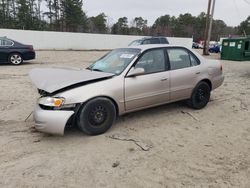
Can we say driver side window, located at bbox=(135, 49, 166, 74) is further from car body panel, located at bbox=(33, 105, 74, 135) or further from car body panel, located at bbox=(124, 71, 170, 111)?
car body panel, located at bbox=(33, 105, 74, 135)

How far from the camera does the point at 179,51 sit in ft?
17.2

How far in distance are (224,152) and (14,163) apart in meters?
2.92

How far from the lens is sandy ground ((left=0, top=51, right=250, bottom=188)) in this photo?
9.57ft

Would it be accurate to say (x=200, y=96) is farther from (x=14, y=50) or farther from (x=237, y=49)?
(x=237, y=49)

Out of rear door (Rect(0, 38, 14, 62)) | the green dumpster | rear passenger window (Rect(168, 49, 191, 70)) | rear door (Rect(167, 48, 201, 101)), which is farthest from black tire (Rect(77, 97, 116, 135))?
the green dumpster

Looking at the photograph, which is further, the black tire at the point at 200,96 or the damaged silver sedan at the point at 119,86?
the black tire at the point at 200,96

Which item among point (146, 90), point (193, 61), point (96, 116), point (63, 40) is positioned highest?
point (63, 40)

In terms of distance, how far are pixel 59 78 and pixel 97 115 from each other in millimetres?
872

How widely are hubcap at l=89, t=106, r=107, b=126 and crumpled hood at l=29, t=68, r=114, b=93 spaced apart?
49 cm

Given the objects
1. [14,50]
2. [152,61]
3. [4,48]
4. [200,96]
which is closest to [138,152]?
[152,61]

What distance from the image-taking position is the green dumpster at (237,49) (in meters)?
18.0

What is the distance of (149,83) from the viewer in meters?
4.56

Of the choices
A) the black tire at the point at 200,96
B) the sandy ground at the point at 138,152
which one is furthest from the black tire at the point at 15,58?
the black tire at the point at 200,96

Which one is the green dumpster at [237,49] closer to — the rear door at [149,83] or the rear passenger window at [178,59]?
the rear passenger window at [178,59]
